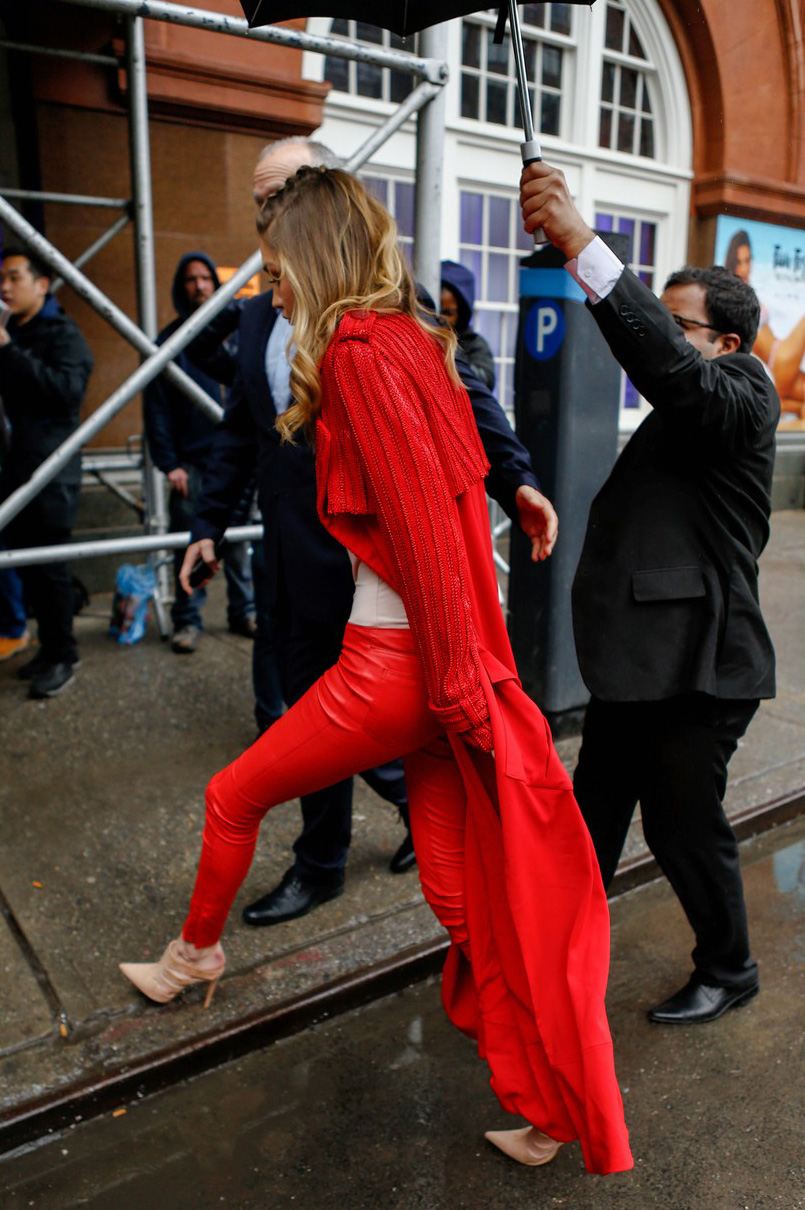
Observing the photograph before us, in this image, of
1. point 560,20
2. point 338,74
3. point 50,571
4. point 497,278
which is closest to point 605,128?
point 560,20

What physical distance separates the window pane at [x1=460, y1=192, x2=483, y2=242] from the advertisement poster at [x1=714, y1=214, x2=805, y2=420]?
2.92 metres

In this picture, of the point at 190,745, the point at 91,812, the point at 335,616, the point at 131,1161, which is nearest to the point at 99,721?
the point at 190,745

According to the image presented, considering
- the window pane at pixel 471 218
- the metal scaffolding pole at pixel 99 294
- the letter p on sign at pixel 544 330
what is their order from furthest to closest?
the window pane at pixel 471 218 → the letter p on sign at pixel 544 330 → the metal scaffolding pole at pixel 99 294

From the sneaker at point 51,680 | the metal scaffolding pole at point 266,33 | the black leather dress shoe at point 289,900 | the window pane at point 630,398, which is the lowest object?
the black leather dress shoe at point 289,900

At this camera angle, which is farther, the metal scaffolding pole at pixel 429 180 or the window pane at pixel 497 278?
the window pane at pixel 497 278

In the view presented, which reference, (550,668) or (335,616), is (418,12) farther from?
(550,668)

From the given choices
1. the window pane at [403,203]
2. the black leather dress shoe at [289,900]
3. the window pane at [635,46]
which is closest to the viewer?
the black leather dress shoe at [289,900]

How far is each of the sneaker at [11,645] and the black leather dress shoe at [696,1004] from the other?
3890 mm

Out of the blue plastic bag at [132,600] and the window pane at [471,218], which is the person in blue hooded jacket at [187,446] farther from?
the window pane at [471,218]

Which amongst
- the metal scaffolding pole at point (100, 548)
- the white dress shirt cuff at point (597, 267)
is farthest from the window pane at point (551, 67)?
the white dress shirt cuff at point (597, 267)

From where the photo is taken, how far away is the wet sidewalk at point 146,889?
2428mm

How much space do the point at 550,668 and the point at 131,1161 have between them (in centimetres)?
246

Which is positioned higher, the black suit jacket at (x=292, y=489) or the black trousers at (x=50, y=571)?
the black suit jacket at (x=292, y=489)

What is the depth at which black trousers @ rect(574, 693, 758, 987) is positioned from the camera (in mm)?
2395
